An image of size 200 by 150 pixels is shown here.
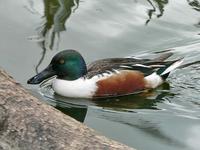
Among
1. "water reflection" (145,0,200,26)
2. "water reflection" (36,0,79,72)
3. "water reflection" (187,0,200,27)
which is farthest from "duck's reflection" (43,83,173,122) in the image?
"water reflection" (187,0,200,27)

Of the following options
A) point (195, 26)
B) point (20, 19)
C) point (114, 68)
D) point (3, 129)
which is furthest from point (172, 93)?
point (3, 129)

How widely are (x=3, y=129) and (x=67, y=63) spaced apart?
2.61 meters

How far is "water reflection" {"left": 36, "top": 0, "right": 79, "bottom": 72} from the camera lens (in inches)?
267

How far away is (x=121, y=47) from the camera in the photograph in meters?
6.75

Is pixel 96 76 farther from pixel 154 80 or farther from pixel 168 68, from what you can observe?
pixel 168 68

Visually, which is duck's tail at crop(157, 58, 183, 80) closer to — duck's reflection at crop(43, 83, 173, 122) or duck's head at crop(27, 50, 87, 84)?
duck's reflection at crop(43, 83, 173, 122)

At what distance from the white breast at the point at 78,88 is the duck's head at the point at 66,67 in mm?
74

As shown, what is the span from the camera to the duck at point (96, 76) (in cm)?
590

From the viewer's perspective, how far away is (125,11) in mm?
7656

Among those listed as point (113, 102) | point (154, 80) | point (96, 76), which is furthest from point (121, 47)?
point (113, 102)

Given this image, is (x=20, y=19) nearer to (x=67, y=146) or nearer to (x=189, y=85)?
(x=189, y=85)

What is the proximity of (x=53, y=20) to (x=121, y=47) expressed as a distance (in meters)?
1.04

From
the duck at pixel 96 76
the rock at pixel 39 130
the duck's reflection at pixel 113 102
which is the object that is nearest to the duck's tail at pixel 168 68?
the duck at pixel 96 76

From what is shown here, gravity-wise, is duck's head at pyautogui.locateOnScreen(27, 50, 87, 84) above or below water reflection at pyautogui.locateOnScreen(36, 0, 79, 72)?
above
